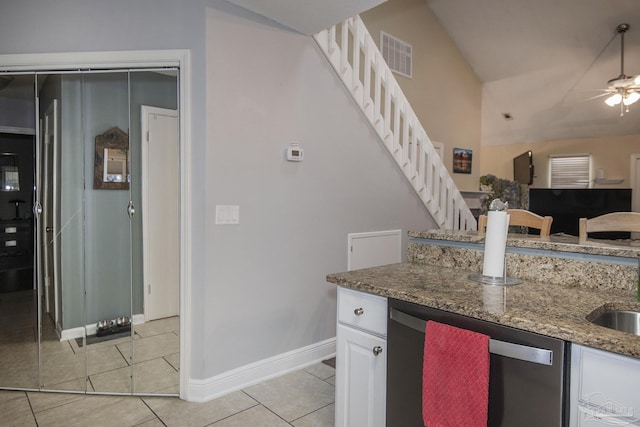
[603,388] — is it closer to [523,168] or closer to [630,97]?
[630,97]

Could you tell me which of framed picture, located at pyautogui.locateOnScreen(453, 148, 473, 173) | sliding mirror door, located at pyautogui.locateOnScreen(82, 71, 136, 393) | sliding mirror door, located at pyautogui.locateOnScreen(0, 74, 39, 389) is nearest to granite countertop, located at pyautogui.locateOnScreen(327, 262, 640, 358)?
sliding mirror door, located at pyautogui.locateOnScreen(82, 71, 136, 393)

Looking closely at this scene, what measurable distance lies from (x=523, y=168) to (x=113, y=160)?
6995mm

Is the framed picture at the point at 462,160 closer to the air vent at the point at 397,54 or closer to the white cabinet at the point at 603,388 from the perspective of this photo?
the air vent at the point at 397,54

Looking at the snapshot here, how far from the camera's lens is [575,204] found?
6996 mm

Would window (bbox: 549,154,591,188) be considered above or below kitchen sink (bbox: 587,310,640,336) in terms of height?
above

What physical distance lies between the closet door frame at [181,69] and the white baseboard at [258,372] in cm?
10

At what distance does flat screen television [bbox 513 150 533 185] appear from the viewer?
7180mm

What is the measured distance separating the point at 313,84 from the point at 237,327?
184 centimetres

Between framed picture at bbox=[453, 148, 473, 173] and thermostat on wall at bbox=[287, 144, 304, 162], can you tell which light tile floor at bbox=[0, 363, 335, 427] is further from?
framed picture at bbox=[453, 148, 473, 173]

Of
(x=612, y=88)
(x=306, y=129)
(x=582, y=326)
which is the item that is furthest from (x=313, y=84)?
(x=612, y=88)

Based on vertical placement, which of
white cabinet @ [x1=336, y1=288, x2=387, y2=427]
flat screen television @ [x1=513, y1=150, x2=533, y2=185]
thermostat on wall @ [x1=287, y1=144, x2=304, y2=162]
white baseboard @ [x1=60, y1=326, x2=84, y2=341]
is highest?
flat screen television @ [x1=513, y1=150, x2=533, y2=185]

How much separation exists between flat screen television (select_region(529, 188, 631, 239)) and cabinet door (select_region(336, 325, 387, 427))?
6653 millimetres

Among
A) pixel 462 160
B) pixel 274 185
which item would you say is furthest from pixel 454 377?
pixel 462 160

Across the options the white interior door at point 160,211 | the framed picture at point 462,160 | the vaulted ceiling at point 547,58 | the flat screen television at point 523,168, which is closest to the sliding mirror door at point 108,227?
the white interior door at point 160,211
